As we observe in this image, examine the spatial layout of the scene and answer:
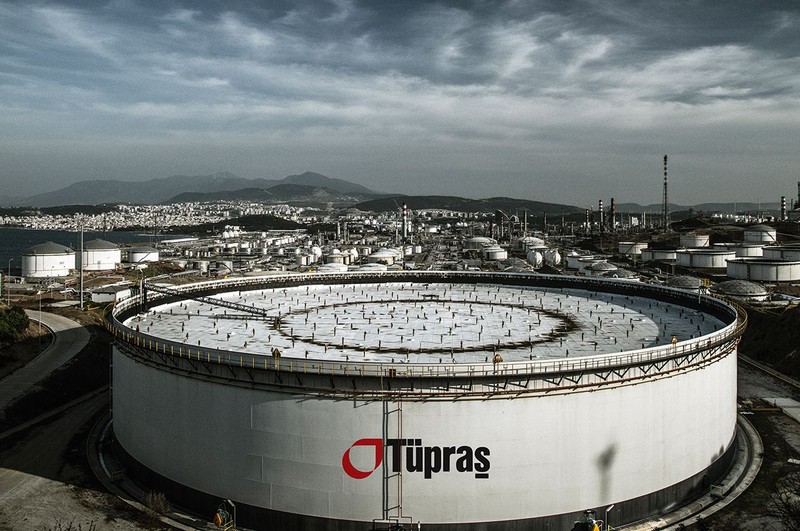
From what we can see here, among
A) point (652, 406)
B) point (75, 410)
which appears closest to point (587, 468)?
point (652, 406)


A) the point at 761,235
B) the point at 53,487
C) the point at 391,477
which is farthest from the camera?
the point at 761,235


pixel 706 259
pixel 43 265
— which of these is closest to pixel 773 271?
pixel 706 259

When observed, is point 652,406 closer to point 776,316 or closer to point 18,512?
point 18,512

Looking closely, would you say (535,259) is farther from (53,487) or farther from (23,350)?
(53,487)

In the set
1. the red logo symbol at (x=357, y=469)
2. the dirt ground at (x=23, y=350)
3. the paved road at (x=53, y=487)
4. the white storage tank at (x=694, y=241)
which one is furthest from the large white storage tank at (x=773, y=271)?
the dirt ground at (x=23, y=350)

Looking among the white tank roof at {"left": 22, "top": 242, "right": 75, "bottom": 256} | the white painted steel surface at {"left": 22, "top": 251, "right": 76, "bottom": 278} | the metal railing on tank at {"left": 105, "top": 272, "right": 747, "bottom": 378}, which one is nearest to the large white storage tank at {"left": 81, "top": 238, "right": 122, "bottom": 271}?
the white tank roof at {"left": 22, "top": 242, "right": 75, "bottom": 256}

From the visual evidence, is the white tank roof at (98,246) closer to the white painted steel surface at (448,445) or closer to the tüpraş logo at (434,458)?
the white painted steel surface at (448,445)
